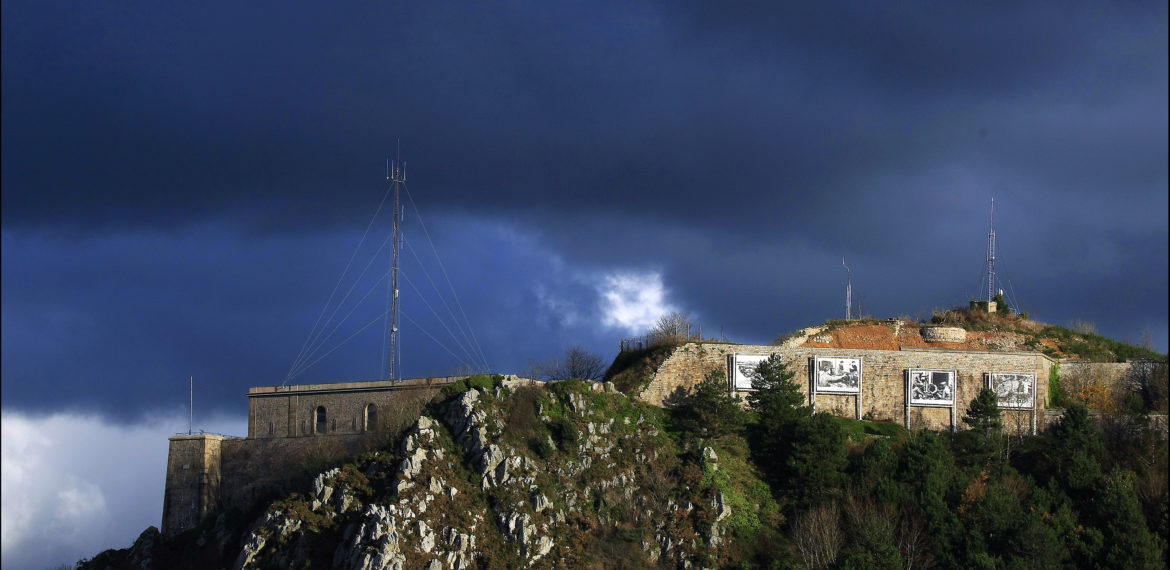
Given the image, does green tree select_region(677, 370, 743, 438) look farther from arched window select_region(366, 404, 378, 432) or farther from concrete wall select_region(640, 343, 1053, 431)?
arched window select_region(366, 404, 378, 432)

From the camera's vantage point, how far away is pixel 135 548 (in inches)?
2886

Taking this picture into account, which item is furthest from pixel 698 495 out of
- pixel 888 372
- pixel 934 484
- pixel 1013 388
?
pixel 1013 388

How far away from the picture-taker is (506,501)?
66.3 meters

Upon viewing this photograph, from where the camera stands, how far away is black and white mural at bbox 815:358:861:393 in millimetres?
79188

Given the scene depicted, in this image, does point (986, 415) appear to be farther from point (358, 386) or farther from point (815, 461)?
point (358, 386)

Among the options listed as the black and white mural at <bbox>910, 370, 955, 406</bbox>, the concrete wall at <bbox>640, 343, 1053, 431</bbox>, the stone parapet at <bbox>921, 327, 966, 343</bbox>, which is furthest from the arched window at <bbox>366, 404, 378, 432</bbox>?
the stone parapet at <bbox>921, 327, 966, 343</bbox>

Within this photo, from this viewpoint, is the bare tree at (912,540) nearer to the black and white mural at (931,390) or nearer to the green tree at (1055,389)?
the black and white mural at (931,390)

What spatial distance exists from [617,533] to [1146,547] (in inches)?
981

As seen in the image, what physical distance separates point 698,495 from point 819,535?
5.98 m

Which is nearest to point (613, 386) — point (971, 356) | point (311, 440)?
point (311, 440)

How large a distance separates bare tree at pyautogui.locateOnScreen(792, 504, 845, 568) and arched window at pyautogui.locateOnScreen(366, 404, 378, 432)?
21.5 m

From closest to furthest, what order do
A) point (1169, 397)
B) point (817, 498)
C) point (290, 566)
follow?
point (290, 566) < point (817, 498) < point (1169, 397)

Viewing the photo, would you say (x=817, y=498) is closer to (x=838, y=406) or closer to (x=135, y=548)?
(x=838, y=406)

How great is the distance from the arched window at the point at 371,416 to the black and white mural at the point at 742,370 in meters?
19.2
